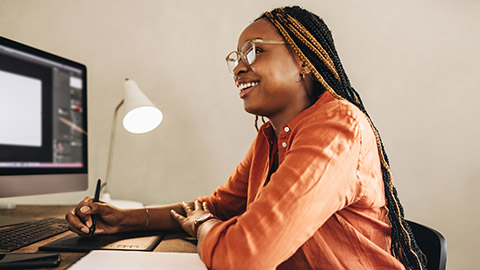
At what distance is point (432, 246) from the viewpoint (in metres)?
0.82

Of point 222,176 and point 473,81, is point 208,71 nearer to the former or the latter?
point 222,176

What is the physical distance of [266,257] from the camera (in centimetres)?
63

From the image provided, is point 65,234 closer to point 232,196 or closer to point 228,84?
point 232,196

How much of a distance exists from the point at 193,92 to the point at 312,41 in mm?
852

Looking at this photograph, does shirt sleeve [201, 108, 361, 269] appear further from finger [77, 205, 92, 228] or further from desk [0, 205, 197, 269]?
finger [77, 205, 92, 228]

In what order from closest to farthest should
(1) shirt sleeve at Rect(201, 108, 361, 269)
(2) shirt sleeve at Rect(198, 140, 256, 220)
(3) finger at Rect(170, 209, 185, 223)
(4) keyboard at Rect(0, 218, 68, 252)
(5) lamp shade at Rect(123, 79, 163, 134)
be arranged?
(1) shirt sleeve at Rect(201, 108, 361, 269) < (4) keyboard at Rect(0, 218, 68, 252) < (3) finger at Rect(170, 209, 185, 223) < (2) shirt sleeve at Rect(198, 140, 256, 220) < (5) lamp shade at Rect(123, 79, 163, 134)

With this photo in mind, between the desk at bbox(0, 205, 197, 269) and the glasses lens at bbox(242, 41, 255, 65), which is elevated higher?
the glasses lens at bbox(242, 41, 255, 65)

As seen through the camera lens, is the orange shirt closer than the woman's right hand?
Yes

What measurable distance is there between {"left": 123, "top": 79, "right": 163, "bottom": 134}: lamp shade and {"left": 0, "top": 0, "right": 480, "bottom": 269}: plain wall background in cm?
22

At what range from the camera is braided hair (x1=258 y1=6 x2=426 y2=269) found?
2.71 feet

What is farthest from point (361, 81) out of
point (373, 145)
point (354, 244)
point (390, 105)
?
point (354, 244)

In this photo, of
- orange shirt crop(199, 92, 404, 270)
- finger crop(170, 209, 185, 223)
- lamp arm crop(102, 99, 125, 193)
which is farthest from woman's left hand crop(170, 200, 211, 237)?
lamp arm crop(102, 99, 125, 193)

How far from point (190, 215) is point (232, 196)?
0.23 meters

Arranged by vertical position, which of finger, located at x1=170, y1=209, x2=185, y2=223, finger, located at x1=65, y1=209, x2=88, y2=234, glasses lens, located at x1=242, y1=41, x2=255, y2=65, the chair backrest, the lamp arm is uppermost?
glasses lens, located at x1=242, y1=41, x2=255, y2=65
